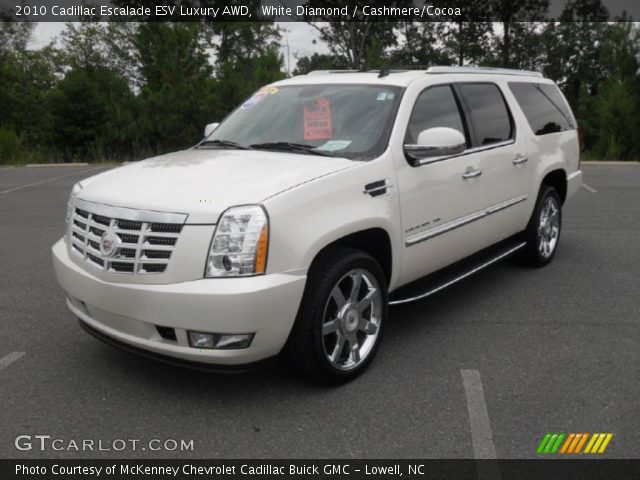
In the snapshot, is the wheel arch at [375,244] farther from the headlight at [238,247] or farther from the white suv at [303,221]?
the headlight at [238,247]

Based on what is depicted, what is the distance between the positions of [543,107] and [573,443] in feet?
12.7

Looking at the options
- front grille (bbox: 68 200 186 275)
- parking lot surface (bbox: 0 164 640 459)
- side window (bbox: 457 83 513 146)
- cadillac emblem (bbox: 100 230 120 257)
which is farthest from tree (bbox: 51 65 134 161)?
cadillac emblem (bbox: 100 230 120 257)

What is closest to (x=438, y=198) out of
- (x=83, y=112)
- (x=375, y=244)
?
(x=375, y=244)

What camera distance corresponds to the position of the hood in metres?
3.32

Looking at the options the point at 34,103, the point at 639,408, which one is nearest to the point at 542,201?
the point at 639,408

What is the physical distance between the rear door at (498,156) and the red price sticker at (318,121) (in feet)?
3.73

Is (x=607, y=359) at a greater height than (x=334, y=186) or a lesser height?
lesser

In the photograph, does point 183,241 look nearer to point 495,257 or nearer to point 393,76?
point 393,76

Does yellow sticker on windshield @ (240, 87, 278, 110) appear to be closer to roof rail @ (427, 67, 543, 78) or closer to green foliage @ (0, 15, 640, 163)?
roof rail @ (427, 67, 543, 78)

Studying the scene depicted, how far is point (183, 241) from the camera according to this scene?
10.6ft

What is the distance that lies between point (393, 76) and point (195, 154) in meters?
1.52
